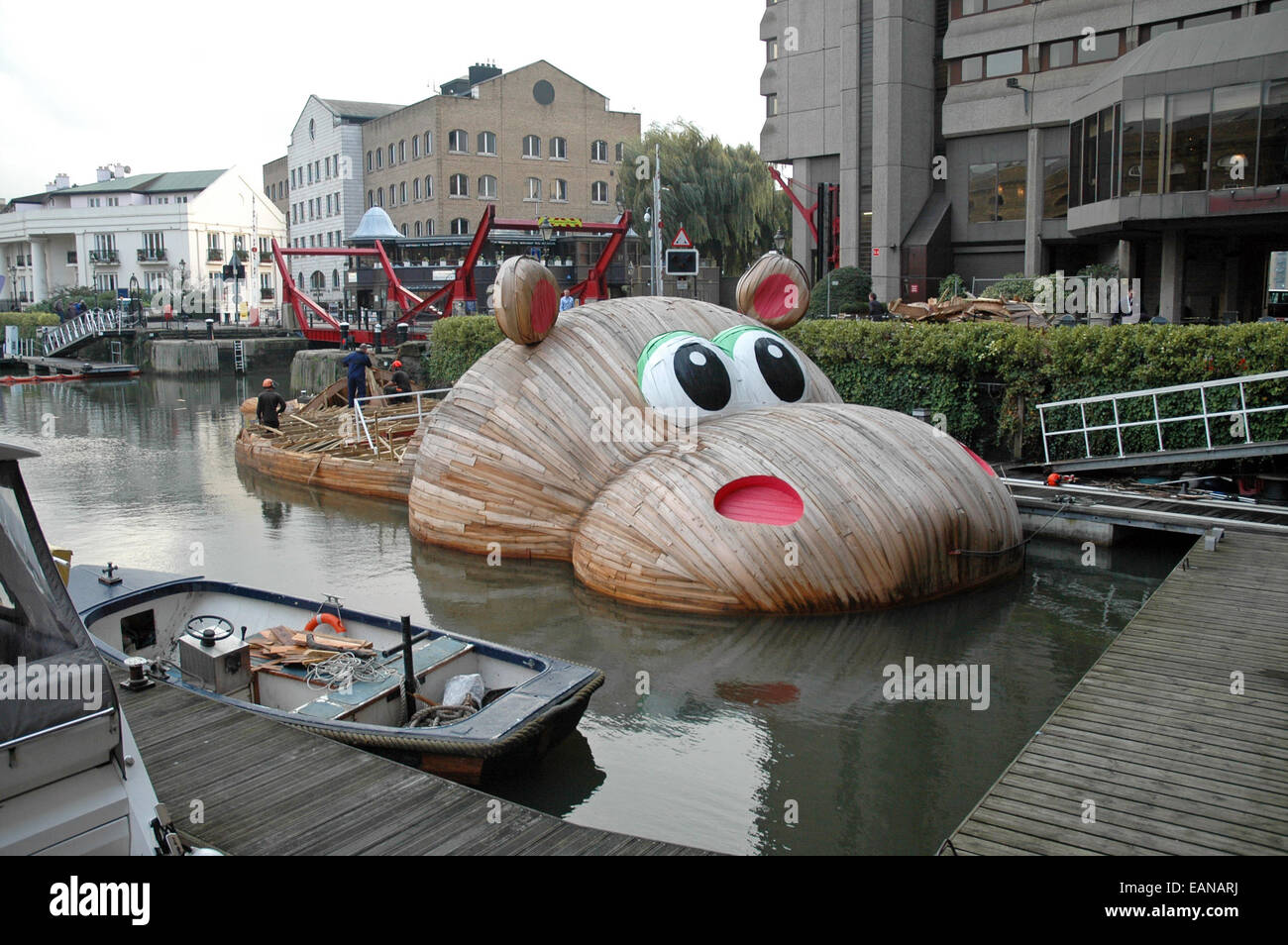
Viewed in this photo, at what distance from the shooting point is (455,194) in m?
Answer: 52.5

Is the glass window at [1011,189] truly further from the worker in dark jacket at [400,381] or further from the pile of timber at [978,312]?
the worker in dark jacket at [400,381]

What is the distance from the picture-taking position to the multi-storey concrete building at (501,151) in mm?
52188

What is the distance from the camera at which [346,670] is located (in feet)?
25.7

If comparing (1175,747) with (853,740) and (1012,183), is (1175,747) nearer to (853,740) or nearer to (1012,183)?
(853,740)

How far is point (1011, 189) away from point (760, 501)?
2798cm

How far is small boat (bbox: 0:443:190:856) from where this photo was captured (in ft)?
12.5

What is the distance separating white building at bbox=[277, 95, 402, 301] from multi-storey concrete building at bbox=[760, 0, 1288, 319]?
96.6 feet

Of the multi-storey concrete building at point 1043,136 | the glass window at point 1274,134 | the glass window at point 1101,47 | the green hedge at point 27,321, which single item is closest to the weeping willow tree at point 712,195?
the multi-storey concrete building at point 1043,136

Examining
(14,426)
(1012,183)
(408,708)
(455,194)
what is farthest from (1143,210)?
(455,194)

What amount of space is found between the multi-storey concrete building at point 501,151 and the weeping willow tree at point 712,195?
31.7 ft

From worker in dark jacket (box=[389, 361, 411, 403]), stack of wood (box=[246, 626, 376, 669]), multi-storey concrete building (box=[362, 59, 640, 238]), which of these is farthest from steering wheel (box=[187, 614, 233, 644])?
multi-storey concrete building (box=[362, 59, 640, 238])

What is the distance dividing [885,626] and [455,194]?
46533 millimetres

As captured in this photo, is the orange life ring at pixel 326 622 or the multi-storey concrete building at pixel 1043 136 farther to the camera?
the multi-storey concrete building at pixel 1043 136

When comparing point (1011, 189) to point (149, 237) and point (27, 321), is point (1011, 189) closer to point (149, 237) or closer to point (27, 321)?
point (27, 321)
